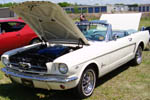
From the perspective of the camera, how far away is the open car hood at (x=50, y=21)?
13.4ft

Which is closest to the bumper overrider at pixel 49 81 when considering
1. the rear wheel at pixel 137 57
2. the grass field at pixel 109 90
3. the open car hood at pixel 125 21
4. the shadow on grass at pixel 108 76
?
the grass field at pixel 109 90

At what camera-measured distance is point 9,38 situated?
24.5ft

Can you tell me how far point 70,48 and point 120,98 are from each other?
1.46 m

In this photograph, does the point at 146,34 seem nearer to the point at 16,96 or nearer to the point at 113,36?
the point at 113,36

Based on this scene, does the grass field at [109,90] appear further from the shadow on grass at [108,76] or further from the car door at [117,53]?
the car door at [117,53]

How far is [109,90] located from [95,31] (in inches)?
58.2

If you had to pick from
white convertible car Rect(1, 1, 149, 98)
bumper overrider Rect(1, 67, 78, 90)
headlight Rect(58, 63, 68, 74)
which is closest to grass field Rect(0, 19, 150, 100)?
white convertible car Rect(1, 1, 149, 98)

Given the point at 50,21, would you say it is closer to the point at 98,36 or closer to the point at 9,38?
the point at 98,36

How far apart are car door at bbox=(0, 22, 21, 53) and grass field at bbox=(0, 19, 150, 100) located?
194 centimetres

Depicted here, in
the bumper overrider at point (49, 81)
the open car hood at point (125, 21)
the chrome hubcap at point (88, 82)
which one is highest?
the open car hood at point (125, 21)

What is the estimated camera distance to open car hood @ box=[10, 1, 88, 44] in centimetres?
409

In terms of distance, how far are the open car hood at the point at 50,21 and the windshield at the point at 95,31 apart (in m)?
0.50

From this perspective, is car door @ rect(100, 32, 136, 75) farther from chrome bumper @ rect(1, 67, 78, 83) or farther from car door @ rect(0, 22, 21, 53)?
car door @ rect(0, 22, 21, 53)

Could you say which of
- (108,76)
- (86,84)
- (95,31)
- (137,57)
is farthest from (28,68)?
(137,57)
